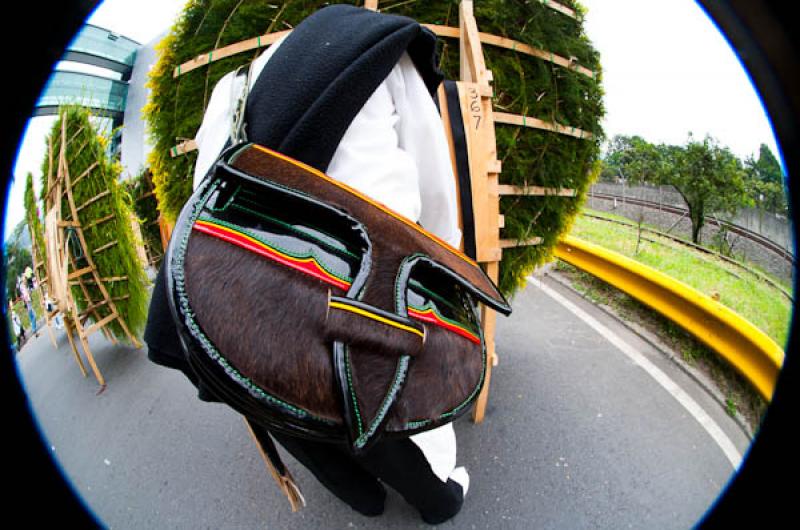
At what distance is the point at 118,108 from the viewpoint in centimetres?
196

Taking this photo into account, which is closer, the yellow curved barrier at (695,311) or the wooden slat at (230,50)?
the wooden slat at (230,50)

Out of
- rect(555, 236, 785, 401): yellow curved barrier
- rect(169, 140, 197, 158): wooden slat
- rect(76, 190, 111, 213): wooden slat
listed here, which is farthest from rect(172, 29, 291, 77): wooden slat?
rect(555, 236, 785, 401): yellow curved barrier

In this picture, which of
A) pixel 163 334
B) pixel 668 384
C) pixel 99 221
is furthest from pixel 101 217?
pixel 668 384

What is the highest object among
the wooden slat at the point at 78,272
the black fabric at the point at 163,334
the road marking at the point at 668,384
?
the black fabric at the point at 163,334

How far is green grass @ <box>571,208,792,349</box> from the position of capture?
1852mm

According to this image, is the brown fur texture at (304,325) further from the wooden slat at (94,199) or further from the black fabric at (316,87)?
the wooden slat at (94,199)

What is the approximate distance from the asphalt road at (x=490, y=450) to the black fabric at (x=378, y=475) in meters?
0.14

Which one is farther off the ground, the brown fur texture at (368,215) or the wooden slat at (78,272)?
the brown fur texture at (368,215)

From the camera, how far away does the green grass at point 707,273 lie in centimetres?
185

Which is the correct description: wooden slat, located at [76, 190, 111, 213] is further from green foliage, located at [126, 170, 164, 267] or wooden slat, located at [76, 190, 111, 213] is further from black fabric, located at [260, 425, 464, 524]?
black fabric, located at [260, 425, 464, 524]

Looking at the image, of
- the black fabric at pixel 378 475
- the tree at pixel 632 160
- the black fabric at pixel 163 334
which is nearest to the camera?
the black fabric at pixel 163 334

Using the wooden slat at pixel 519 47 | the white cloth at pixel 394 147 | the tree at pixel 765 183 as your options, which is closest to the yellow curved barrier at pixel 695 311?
the tree at pixel 765 183

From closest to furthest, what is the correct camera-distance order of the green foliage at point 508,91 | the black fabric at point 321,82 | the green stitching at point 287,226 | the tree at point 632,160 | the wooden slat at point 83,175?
1. the green stitching at point 287,226
2. the black fabric at point 321,82
3. the green foliage at point 508,91
4. the tree at point 632,160
5. the wooden slat at point 83,175

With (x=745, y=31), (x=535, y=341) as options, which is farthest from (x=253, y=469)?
(x=745, y=31)
